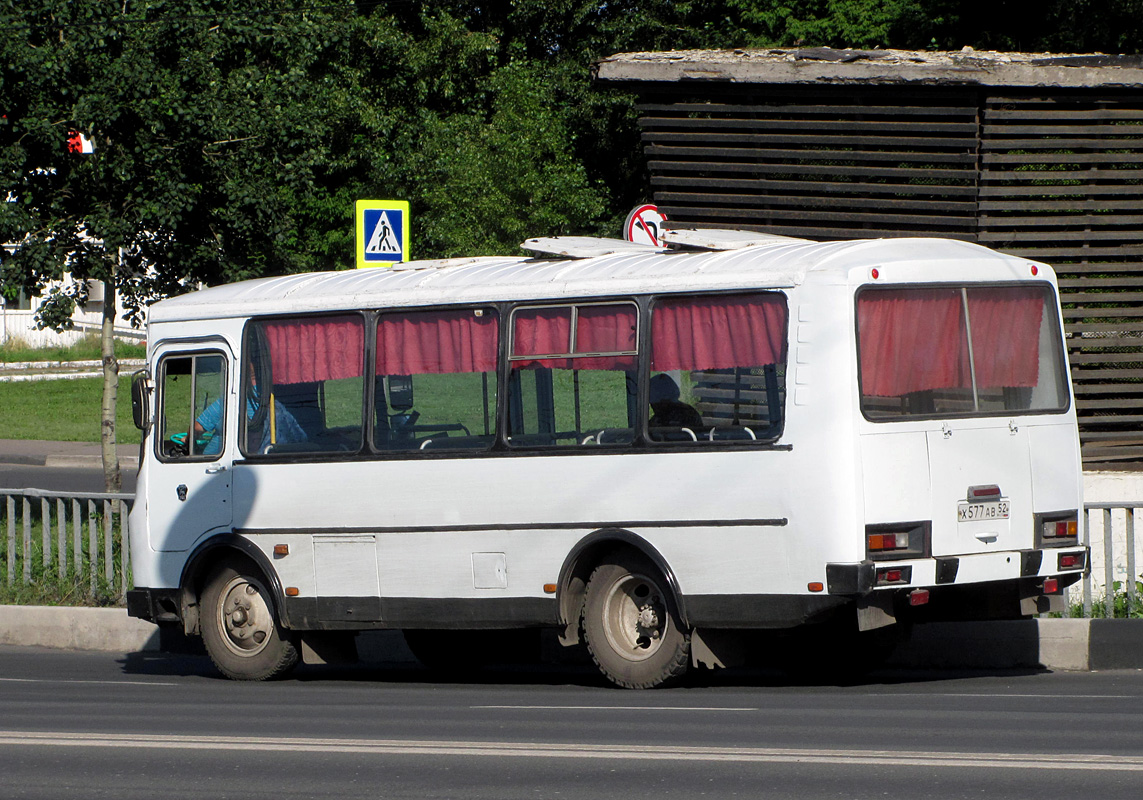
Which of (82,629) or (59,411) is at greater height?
(59,411)

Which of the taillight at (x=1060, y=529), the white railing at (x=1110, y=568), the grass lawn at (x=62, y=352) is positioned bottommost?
the white railing at (x=1110, y=568)

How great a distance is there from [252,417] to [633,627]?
3.25 m

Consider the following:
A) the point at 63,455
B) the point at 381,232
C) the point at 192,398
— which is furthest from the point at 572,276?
the point at 63,455

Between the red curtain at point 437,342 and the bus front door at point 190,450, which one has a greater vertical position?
the red curtain at point 437,342

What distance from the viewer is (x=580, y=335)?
10805 millimetres

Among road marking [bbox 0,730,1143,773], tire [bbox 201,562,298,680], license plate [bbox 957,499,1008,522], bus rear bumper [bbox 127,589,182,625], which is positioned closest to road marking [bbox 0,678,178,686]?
tire [bbox 201,562,298,680]

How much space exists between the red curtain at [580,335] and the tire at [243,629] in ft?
8.42

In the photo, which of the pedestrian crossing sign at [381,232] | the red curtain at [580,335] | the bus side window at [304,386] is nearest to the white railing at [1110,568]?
the red curtain at [580,335]

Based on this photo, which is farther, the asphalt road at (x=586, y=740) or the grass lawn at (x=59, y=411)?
the grass lawn at (x=59, y=411)

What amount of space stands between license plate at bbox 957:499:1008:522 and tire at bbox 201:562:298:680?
4669 mm

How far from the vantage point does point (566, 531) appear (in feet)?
34.8

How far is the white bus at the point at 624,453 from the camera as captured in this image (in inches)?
384

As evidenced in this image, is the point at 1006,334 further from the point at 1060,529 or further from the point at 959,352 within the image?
the point at 1060,529

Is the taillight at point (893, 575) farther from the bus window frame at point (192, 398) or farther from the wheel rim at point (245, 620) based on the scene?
the bus window frame at point (192, 398)
